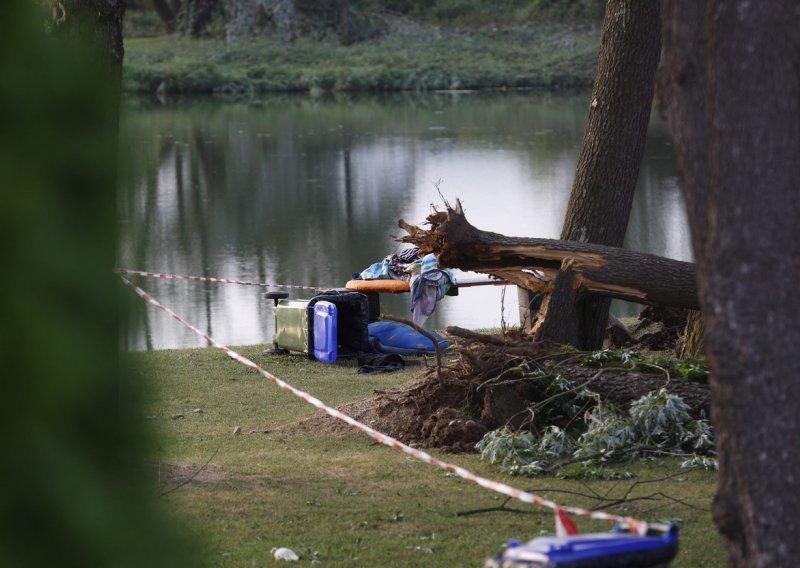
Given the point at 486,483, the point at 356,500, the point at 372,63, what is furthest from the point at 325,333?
Result: the point at 372,63

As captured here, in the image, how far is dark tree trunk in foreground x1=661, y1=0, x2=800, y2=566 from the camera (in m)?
2.25

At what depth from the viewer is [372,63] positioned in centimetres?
4744

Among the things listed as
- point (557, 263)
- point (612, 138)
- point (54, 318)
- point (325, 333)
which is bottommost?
point (325, 333)

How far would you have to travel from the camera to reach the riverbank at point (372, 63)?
4475 cm

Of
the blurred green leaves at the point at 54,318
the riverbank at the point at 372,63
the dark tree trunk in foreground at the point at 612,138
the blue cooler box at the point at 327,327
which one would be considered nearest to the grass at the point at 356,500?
the blue cooler box at the point at 327,327

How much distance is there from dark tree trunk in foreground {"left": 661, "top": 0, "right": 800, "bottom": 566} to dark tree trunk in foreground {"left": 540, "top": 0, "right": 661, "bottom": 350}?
17.8ft

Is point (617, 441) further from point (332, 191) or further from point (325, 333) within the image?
point (332, 191)

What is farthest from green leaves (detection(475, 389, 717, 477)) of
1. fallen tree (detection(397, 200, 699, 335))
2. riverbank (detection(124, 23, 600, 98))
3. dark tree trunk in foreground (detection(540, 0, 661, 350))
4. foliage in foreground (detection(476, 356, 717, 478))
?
riverbank (detection(124, 23, 600, 98))

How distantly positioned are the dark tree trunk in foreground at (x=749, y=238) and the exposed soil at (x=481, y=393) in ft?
12.9

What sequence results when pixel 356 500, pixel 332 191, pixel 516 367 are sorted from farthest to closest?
pixel 332 191 → pixel 516 367 → pixel 356 500

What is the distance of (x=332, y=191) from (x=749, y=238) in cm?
2151

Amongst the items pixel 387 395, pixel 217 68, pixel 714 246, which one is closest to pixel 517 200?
pixel 387 395

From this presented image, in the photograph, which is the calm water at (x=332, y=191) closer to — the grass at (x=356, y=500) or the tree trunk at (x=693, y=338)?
the grass at (x=356, y=500)

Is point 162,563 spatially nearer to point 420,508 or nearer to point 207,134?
point 420,508
